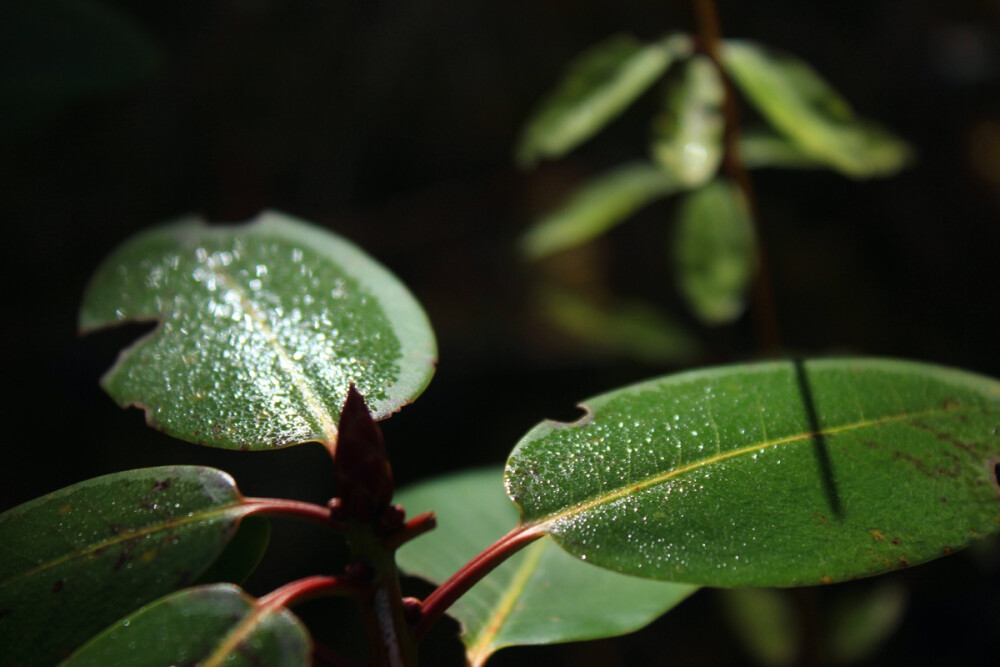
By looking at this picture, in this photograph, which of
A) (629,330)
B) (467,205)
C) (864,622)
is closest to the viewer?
(864,622)

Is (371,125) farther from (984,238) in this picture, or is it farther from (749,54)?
(984,238)

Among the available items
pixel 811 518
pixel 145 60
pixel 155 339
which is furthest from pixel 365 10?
pixel 811 518

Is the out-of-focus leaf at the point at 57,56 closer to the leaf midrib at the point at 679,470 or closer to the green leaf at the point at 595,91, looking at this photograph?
the green leaf at the point at 595,91

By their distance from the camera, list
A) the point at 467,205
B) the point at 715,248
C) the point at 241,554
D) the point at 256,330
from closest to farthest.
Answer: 1. the point at 241,554
2. the point at 256,330
3. the point at 715,248
4. the point at 467,205

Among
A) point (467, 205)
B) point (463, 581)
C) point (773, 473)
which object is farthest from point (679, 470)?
point (467, 205)

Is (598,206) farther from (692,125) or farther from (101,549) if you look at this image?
(101,549)

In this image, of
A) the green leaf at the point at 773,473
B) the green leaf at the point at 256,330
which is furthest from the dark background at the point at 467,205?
the green leaf at the point at 773,473

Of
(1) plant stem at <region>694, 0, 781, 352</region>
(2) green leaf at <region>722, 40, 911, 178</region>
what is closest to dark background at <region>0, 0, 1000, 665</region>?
(1) plant stem at <region>694, 0, 781, 352</region>
